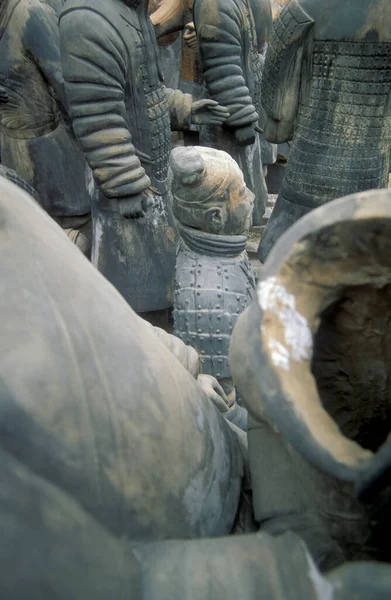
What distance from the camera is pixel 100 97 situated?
192cm

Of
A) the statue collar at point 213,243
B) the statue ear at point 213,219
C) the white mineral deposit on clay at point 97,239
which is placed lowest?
the white mineral deposit on clay at point 97,239

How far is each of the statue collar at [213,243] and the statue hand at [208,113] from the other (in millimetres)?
1094

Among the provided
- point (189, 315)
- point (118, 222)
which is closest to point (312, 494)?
point (189, 315)

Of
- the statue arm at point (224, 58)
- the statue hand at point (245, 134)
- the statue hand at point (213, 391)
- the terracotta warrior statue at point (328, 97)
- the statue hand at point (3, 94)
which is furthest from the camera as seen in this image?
the statue hand at point (245, 134)

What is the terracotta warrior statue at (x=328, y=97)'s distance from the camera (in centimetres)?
197

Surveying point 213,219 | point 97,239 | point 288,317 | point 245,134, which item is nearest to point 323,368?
point 288,317

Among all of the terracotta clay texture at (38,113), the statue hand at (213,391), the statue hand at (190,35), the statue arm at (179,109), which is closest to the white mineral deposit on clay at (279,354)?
the statue hand at (213,391)

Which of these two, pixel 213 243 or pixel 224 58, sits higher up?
pixel 224 58

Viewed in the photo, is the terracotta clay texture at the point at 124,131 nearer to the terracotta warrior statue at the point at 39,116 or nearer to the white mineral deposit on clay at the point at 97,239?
the white mineral deposit on clay at the point at 97,239

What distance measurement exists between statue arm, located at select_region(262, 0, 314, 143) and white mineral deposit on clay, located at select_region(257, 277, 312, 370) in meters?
1.87

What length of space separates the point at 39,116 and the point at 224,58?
99 cm

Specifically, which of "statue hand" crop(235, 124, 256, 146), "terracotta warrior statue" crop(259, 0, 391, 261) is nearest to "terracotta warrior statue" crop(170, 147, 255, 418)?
"terracotta warrior statue" crop(259, 0, 391, 261)

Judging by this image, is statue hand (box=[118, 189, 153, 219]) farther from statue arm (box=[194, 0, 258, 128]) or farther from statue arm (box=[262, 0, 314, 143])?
statue arm (box=[194, 0, 258, 128])

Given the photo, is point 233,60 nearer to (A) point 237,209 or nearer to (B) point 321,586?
(A) point 237,209
